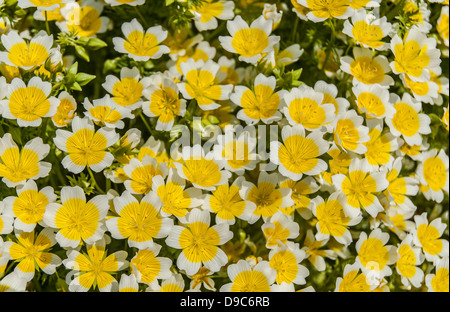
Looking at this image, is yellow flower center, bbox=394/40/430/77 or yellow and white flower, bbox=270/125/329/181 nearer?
yellow and white flower, bbox=270/125/329/181

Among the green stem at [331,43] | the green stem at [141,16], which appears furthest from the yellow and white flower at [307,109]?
the green stem at [141,16]

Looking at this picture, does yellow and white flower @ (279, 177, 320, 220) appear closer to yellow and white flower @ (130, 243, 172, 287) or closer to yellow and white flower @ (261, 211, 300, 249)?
yellow and white flower @ (261, 211, 300, 249)

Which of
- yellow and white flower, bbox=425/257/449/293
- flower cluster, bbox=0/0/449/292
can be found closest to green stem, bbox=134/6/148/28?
flower cluster, bbox=0/0/449/292

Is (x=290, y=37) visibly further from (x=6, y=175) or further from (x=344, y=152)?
(x=6, y=175)

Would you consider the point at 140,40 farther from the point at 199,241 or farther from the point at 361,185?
the point at 361,185

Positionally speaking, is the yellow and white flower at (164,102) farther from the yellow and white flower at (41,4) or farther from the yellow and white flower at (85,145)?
the yellow and white flower at (41,4)
